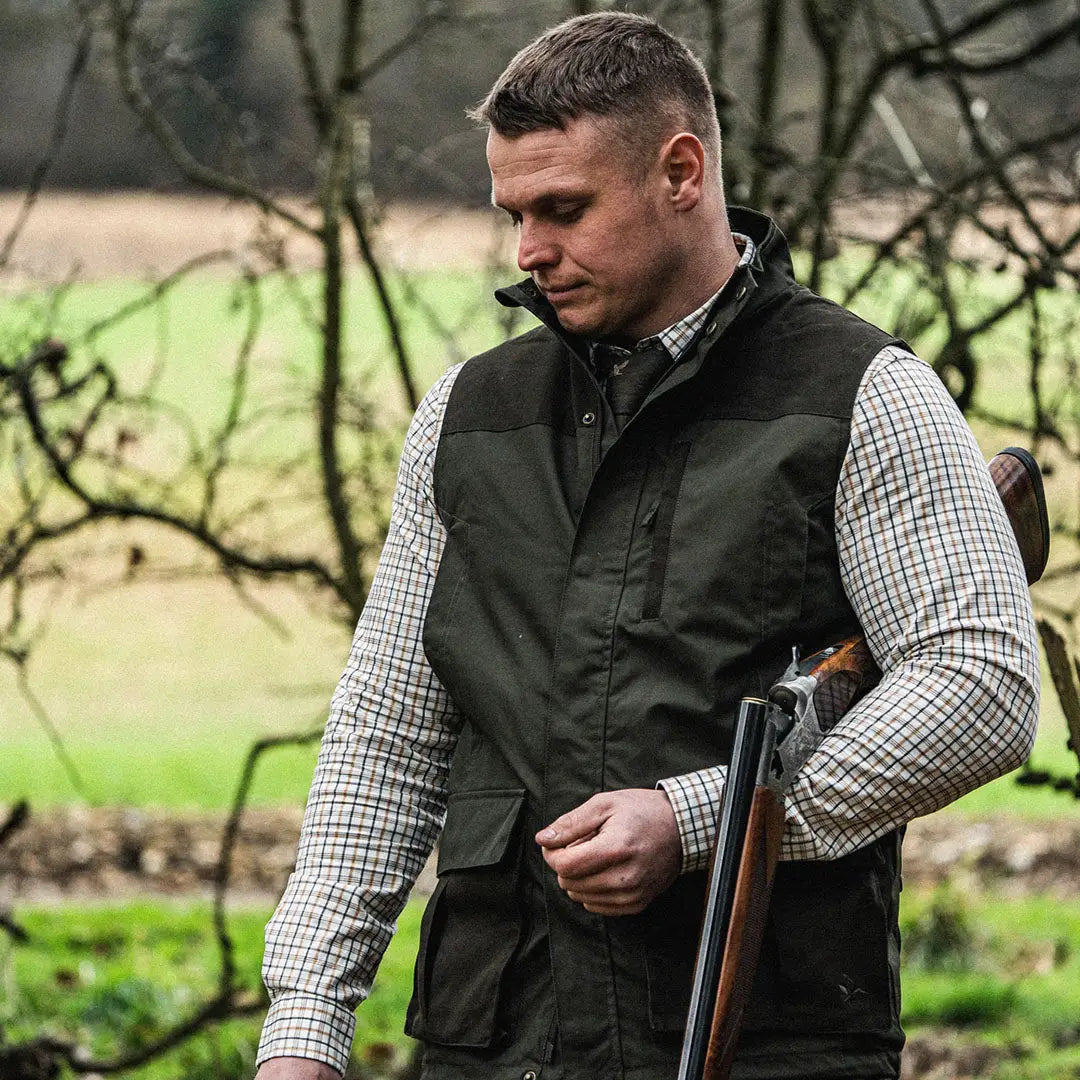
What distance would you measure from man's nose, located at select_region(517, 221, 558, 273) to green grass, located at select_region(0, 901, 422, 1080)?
10.8ft

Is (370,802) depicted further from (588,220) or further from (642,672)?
(588,220)

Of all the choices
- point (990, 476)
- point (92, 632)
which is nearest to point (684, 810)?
point (990, 476)

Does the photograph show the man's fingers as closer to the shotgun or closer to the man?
the man

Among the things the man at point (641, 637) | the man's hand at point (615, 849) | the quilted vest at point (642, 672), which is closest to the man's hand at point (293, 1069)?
the man at point (641, 637)

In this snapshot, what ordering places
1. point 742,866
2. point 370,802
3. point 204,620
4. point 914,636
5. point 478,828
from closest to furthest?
point 742,866 → point 914,636 → point 478,828 → point 370,802 → point 204,620

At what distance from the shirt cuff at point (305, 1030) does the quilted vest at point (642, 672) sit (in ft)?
0.40

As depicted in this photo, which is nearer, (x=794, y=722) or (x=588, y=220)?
(x=794, y=722)

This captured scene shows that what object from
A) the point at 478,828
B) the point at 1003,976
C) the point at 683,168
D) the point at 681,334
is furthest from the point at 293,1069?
the point at 1003,976

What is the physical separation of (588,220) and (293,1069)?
3.92 ft

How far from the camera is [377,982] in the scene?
6.38 m

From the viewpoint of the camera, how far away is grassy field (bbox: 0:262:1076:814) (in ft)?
16.9

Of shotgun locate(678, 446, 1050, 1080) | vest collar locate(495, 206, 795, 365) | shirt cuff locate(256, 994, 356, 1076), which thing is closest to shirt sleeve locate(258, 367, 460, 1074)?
shirt cuff locate(256, 994, 356, 1076)

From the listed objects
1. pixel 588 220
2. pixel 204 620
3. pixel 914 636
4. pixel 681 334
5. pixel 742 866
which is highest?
pixel 204 620

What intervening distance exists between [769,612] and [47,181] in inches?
179
